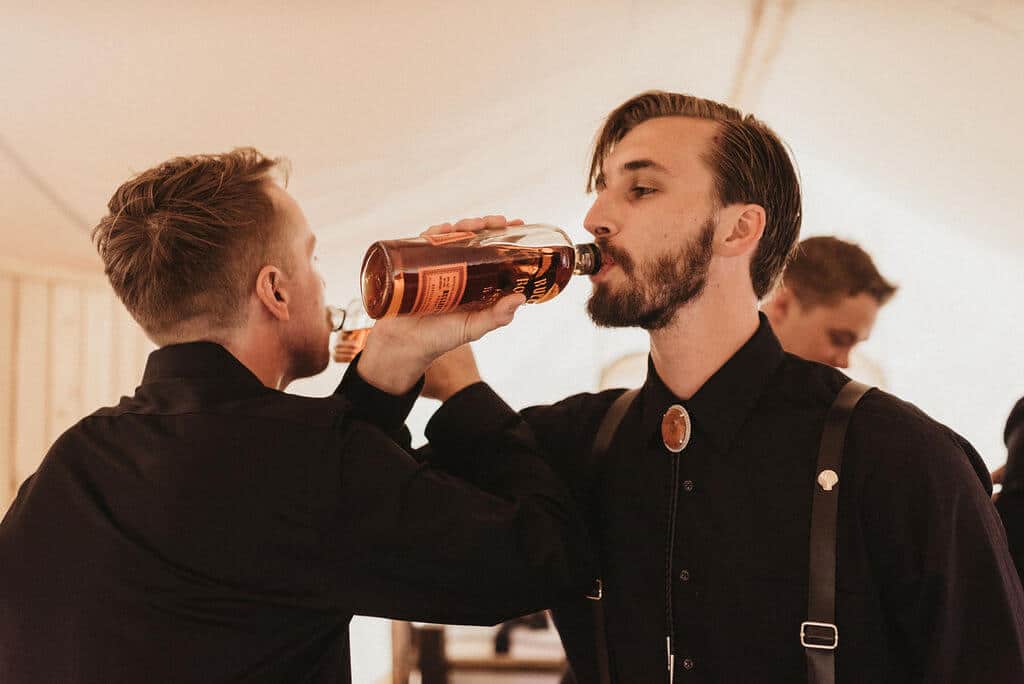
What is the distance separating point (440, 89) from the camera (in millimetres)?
2203

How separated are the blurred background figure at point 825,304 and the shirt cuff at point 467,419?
126 centimetres

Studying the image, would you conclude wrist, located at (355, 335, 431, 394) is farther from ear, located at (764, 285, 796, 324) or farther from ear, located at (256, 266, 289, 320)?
ear, located at (764, 285, 796, 324)

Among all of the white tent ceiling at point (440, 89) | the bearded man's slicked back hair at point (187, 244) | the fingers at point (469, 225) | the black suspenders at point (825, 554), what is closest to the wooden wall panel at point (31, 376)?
the white tent ceiling at point (440, 89)

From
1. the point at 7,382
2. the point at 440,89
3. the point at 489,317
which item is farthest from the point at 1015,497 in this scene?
the point at 7,382

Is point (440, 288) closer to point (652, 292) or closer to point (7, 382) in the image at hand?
point (652, 292)

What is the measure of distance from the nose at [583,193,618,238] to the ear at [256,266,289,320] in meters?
0.42

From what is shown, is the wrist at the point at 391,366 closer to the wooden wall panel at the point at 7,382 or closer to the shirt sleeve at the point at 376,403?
the shirt sleeve at the point at 376,403

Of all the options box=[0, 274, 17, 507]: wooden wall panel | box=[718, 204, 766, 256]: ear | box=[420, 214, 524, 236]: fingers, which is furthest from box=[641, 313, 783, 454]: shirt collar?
box=[0, 274, 17, 507]: wooden wall panel

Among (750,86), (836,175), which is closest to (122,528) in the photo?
(750,86)

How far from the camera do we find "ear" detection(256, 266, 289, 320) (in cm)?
121

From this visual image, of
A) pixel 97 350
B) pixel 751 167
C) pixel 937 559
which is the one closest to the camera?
pixel 937 559

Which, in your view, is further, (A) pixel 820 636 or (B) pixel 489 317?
(B) pixel 489 317

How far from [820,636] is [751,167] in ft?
2.11

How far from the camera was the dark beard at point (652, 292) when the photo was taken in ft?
4.08
